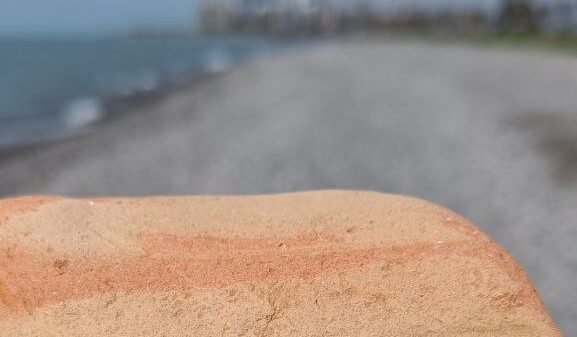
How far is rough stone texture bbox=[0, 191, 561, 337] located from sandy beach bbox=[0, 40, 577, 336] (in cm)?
456

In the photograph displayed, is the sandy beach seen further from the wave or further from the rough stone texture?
the rough stone texture

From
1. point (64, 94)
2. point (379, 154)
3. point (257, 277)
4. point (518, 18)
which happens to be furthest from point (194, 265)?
point (518, 18)

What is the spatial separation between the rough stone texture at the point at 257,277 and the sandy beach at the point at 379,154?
4.56 metres

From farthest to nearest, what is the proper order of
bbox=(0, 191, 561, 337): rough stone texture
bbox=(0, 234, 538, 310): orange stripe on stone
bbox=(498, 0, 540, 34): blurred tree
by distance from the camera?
1. bbox=(498, 0, 540, 34): blurred tree
2. bbox=(0, 234, 538, 310): orange stripe on stone
3. bbox=(0, 191, 561, 337): rough stone texture

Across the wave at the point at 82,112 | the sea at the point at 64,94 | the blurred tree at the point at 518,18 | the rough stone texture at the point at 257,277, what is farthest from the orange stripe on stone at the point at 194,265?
the blurred tree at the point at 518,18

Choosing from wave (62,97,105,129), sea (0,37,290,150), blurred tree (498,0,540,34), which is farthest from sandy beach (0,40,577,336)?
blurred tree (498,0,540,34)

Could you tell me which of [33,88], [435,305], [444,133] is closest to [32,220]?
[435,305]

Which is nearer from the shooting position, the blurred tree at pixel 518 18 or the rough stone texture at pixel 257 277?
the rough stone texture at pixel 257 277

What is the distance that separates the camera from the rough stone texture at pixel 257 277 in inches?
134

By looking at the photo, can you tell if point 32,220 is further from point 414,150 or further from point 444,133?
point 444,133

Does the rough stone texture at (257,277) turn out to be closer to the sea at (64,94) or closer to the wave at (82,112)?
the sea at (64,94)

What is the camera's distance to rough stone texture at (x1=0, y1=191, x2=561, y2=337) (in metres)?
3.42

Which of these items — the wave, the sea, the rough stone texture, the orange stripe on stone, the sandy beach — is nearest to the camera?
the rough stone texture

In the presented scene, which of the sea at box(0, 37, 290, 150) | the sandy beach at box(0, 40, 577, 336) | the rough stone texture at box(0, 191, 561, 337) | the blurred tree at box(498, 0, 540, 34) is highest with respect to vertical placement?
the rough stone texture at box(0, 191, 561, 337)
